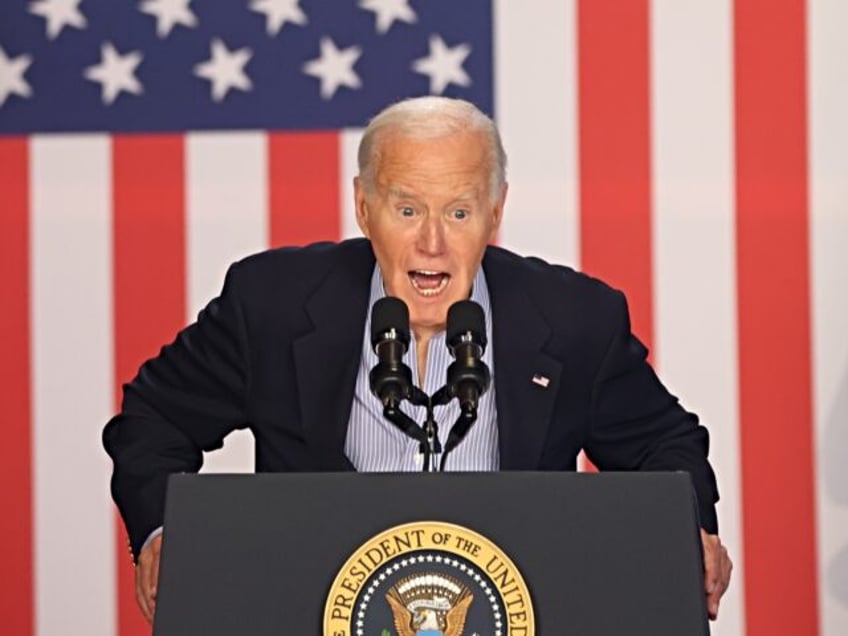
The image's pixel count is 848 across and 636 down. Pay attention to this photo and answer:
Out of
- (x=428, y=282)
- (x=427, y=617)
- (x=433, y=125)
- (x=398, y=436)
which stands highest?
(x=433, y=125)

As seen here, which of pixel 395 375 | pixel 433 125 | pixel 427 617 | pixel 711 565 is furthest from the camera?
pixel 433 125

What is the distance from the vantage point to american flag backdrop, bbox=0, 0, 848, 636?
14.0 feet

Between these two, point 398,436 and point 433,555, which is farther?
point 398,436

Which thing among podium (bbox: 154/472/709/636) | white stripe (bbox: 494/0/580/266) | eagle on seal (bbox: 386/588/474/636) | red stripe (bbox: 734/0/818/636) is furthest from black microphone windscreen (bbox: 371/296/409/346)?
red stripe (bbox: 734/0/818/636)

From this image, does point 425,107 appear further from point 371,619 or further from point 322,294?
point 371,619

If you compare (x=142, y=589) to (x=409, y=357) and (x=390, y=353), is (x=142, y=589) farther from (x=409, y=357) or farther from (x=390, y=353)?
(x=409, y=357)

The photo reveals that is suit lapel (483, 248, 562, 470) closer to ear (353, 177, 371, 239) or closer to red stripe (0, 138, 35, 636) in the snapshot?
ear (353, 177, 371, 239)

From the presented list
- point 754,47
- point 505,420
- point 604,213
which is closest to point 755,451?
point 604,213

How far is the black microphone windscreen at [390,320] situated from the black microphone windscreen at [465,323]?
56mm

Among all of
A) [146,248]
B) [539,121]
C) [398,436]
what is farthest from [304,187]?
[398,436]

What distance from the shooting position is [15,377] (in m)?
4.41

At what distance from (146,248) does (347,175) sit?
52 cm

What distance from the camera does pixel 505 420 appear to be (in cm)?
272

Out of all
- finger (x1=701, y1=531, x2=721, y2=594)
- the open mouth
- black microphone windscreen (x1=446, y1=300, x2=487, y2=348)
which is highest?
the open mouth
